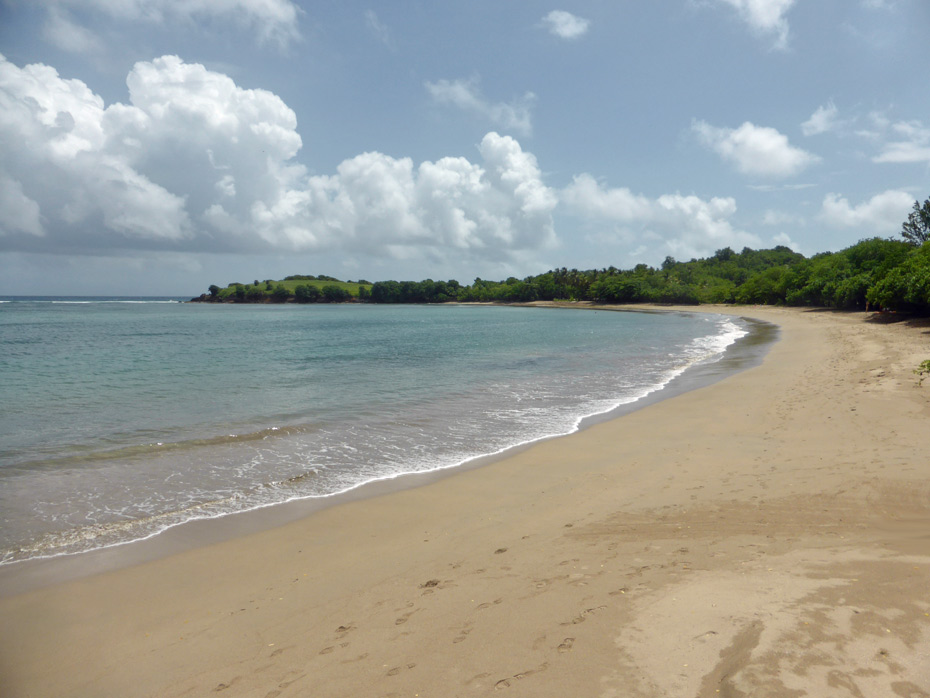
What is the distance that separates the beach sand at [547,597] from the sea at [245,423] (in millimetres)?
1822

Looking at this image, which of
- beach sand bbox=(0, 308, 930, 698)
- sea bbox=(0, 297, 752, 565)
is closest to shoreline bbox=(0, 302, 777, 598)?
sea bbox=(0, 297, 752, 565)

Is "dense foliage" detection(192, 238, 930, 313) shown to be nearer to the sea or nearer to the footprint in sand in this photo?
the sea

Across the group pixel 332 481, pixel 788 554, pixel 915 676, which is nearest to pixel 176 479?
pixel 332 481

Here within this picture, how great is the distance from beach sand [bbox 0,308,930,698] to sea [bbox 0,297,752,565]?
5.98ft

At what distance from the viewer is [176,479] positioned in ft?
32.8

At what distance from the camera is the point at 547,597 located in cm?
491

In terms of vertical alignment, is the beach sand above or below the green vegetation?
below

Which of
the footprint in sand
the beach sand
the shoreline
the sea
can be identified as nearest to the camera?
the beach sand

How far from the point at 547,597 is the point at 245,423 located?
463 inches

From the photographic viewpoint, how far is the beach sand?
3773 mm

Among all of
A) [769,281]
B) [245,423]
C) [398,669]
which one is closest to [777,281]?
[769,281]

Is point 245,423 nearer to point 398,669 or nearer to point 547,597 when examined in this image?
point 547,597

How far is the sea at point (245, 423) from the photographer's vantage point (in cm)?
877

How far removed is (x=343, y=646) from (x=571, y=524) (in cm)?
357
